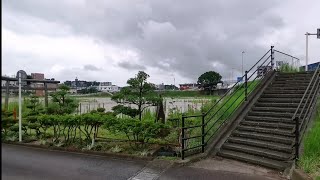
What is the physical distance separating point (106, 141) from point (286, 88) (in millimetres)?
7178

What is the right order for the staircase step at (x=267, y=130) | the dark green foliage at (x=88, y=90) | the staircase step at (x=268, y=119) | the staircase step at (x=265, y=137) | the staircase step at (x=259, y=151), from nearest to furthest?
the staircase step at (x=259, y=151), the staircase step at (x=265, y=137), the staircase step at (x=267, y=130), the staircase step at (x=268, y=119), the dark green foliage at (x=88, y=90)

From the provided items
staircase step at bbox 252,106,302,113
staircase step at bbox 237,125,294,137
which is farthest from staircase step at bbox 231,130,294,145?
staircase step at bbox 252,106,302,113

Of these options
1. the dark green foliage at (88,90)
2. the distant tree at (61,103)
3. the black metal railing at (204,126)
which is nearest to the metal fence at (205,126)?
the black metal railing at (204,126)

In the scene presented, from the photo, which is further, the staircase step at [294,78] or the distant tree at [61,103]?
the distant tree at [61,103]

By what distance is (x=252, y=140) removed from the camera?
968 cm

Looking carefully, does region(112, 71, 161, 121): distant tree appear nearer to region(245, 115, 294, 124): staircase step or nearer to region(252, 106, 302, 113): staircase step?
region(245, 115, 294, 124): staircase step

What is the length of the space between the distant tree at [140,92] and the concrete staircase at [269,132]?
11.0 feet

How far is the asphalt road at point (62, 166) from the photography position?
7.53 meters

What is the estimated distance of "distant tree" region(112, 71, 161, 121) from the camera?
38.8 ft

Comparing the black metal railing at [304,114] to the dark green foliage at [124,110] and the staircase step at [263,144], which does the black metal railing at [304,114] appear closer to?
the staircase step at [263,144]

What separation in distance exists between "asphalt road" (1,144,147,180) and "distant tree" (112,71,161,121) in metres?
3.01

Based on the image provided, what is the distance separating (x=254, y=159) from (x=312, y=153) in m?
1.45

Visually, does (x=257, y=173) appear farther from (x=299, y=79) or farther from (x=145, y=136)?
(x=299, y=79)

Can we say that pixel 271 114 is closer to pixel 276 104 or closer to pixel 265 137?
pixel 276 104
